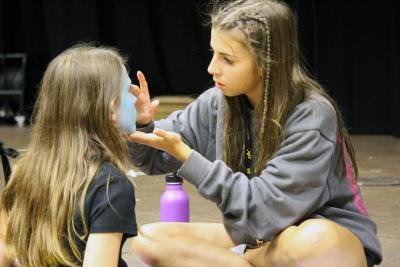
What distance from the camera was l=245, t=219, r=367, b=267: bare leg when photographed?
2.18 meters

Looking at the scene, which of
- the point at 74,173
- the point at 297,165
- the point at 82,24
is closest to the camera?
the point at 74,173

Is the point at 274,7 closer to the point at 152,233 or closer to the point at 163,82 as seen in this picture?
the point at 152,233

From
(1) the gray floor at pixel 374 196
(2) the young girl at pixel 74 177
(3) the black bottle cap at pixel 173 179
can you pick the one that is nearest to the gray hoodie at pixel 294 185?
(2) the young girl at pixel 74 177

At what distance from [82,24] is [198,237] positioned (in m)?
5.31

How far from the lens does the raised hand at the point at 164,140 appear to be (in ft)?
6.91

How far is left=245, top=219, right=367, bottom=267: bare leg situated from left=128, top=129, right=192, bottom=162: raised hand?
36 centimetres

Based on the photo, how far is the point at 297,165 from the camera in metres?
2.20

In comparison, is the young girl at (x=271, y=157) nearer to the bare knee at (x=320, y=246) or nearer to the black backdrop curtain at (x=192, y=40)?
the bare knee at (x=320, y=246)

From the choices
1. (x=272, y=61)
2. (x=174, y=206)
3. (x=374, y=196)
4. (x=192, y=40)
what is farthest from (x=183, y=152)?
(x=192, y=40)

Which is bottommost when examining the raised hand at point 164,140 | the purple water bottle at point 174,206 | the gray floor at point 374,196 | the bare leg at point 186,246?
the gray floor at point 374,196

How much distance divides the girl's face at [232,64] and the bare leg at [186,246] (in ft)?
1.57

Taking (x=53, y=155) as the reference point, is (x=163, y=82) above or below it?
below

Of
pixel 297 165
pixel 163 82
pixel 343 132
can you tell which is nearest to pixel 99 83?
pixel 297 165

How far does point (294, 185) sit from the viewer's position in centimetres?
219
